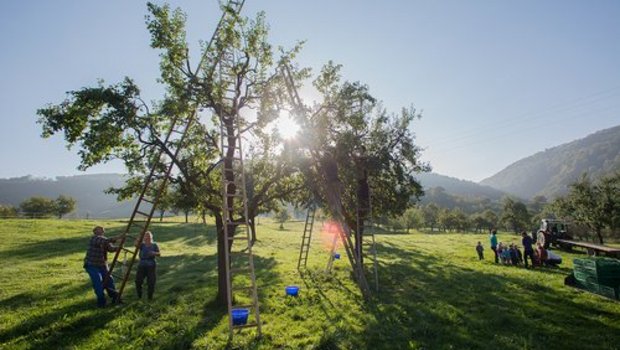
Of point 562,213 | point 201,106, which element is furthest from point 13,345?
point 562,213

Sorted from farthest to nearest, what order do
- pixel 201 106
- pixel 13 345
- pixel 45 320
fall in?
pixel 201 106 → pixel 45 320 → pixel 13 345

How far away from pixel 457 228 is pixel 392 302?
115071 millimetres

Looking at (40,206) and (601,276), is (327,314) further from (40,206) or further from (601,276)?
(40,206)

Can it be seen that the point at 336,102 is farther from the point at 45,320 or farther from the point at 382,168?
the point at 45,320

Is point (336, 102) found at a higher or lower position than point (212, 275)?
higher

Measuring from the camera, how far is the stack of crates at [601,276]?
14.2 m

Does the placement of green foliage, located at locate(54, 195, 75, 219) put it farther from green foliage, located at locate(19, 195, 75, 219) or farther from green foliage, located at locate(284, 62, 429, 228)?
green foliage, located at locate(284, 62, 429, 228)

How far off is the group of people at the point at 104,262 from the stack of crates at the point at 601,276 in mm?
18972

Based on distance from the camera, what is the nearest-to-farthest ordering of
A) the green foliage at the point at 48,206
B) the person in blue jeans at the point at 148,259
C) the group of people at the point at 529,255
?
the person in blue jeans at the point at 148,259
the group of people at the point at 529,255
the green foliage at the point at 48,206

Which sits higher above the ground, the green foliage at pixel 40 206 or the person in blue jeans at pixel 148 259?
the green foliage at pixel 40 206

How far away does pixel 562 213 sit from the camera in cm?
6769

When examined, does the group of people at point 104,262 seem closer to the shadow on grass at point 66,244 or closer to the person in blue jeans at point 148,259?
the person in blue jeans at point 148,259

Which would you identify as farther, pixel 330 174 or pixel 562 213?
pixel 562 213

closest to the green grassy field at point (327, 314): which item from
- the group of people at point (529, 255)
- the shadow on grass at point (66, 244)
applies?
the group of people at point (529, 255)
